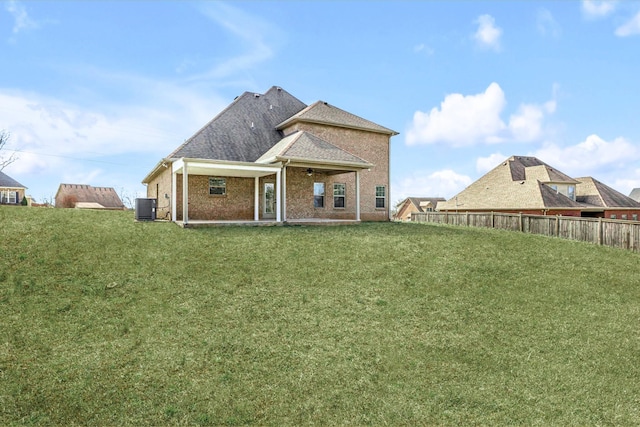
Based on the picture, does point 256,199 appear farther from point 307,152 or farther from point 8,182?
point 8,182

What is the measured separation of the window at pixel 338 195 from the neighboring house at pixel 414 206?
3758 cm

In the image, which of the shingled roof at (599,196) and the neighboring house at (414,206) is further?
the neighboring house at (414,206)

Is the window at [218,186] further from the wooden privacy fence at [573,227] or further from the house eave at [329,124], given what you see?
the wooden privacy fence at [573,227]

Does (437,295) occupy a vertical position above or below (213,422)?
above

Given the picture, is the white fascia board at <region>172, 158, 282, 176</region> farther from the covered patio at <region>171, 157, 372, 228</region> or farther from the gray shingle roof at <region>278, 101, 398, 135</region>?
the gray shingle roof at <region>278, 101, 398, 135</region>

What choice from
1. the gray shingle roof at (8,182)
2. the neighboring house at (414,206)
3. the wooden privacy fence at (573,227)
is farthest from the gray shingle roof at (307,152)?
the neighboring house at (414,206)

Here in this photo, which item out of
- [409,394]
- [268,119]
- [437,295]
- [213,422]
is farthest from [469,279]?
[268,119]

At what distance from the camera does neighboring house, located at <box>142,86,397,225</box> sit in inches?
684

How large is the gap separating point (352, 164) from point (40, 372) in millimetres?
14860

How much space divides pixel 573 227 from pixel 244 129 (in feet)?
60.8

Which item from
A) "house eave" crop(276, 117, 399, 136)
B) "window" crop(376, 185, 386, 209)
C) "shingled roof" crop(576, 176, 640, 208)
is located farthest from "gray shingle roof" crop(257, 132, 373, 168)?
"shingled roof" crop(576, 176, 640, 208)

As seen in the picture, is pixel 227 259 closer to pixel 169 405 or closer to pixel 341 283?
pixel 341 283

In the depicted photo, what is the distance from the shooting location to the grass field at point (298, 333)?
5531 millimetres

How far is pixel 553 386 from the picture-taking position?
20.9 ft
